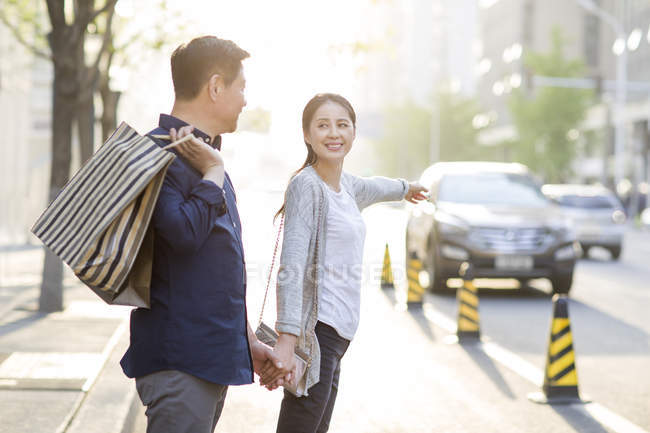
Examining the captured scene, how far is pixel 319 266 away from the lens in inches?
130

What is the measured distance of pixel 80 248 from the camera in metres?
2.48

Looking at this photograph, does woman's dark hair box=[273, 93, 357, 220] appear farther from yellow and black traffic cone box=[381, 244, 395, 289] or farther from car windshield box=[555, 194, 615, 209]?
car windshield box=[555, 194, 615, 209]

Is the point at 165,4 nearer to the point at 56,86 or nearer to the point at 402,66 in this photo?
the point at 56,86

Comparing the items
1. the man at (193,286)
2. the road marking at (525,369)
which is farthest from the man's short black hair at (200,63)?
the road marking at (525,369)

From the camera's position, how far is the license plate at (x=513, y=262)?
12633 mm

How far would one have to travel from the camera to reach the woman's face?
3.48m

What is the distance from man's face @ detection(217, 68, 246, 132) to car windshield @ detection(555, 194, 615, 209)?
19.5 metres

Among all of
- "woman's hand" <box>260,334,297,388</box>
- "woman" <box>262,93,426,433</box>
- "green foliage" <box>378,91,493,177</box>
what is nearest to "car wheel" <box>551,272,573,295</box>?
"woman" <box>262,93,426,433</box>

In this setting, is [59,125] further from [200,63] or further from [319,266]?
[200,63]

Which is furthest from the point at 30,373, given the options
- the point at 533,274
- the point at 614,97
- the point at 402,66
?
the point at 402,66

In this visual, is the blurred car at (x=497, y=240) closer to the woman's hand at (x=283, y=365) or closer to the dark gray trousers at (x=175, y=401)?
the woman's hand at (x=283, y=365)

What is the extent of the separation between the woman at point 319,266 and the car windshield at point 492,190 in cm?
1021

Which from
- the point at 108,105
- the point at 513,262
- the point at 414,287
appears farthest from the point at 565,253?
the point at 108,105

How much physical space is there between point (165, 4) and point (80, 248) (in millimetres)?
13866
